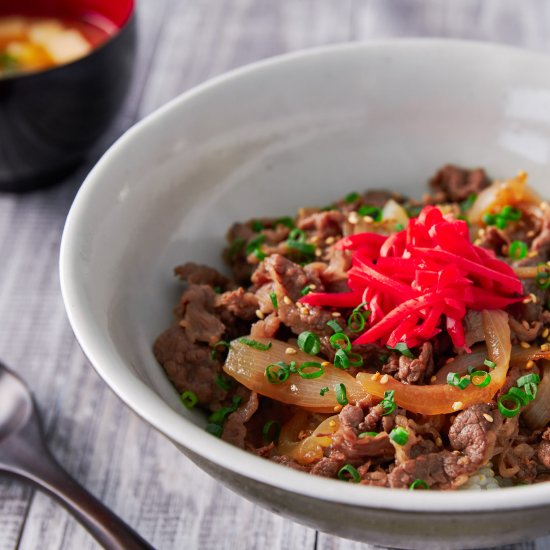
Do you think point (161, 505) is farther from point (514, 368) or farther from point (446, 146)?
point (446, 146)

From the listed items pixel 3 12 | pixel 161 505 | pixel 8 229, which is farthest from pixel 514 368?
pixel 3 12

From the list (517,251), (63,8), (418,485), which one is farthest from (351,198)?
(63,8)

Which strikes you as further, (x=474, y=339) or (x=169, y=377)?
(x=169, y=377)

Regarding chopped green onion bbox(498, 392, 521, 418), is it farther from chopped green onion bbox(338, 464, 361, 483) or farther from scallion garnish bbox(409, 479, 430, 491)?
chopped green onion bbox(338, 464, 361, 483)

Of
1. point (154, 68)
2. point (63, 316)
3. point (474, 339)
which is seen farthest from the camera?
point (154, 68)

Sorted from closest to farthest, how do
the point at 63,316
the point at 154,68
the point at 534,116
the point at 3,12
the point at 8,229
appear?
the point at 534,116 < the point at 63,316 < the point at 8,229 < the point at 3,12 < the point at 154,68

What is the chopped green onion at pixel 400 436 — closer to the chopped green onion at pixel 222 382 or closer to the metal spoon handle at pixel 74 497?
the chopped green onion at pixel 222 382

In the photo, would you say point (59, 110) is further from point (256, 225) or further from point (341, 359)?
point (341, 359)
